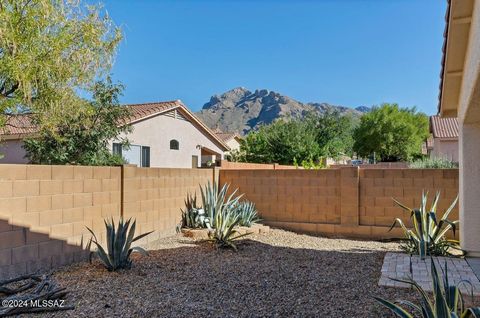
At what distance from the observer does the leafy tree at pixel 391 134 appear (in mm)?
37969

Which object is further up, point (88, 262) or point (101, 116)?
point (101, 116)

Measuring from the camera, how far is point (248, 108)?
102 metres

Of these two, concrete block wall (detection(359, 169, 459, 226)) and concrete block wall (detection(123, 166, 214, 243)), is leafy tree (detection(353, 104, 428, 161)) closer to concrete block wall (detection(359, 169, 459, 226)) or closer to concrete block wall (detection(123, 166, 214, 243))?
concrete block wall (detection(359, 169, 459, 226))

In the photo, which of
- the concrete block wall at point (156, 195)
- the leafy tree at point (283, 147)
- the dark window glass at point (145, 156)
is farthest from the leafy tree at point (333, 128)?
the concrete block wall at point (156, 195)

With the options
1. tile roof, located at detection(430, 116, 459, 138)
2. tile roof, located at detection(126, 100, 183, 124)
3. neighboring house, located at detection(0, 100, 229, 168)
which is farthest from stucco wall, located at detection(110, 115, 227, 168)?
tile roof, located at detection(430, 116, 459, 138)

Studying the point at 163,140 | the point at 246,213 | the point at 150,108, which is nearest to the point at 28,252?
the point at 246,213

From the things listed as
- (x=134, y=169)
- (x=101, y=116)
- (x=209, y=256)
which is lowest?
(x=209, y=256)

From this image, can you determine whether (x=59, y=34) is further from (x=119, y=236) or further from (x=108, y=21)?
(x=119, y=236)

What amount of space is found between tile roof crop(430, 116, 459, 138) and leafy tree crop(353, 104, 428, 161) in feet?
21.3

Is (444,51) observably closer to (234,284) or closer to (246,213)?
(234,284)

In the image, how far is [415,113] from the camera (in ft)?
140

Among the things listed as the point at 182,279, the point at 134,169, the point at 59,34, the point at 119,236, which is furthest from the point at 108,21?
the point at 182,279

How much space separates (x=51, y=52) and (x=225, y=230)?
509 cm

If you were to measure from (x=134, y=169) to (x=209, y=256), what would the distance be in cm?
225
